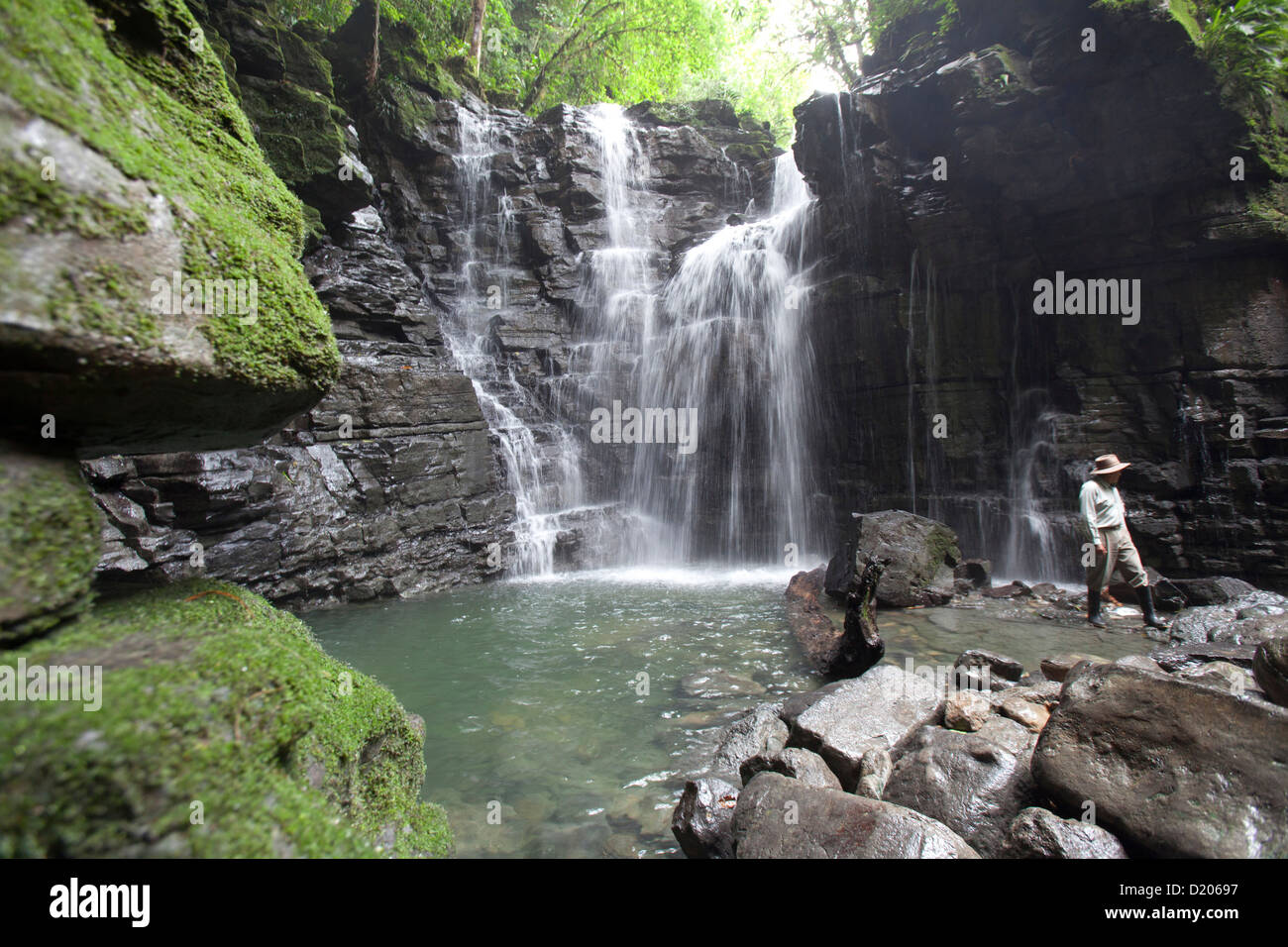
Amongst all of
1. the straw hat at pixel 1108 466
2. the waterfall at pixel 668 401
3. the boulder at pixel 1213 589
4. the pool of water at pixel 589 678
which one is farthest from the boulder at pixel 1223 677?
the waterfall at pixel 668 401

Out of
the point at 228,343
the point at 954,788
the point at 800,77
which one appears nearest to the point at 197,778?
the point at 228,343

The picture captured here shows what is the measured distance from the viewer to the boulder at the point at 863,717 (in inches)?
165

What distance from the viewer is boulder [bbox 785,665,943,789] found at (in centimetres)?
420

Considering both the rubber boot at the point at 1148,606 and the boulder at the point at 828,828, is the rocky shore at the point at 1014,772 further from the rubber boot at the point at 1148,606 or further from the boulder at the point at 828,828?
the rubber boot at the point at 1148,606

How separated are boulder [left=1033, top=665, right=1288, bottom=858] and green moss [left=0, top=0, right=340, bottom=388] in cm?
425

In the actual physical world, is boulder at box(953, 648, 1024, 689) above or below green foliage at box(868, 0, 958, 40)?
below

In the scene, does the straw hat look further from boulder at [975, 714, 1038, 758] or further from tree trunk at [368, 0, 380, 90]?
tree trunk at [368, 0, 380, 90]

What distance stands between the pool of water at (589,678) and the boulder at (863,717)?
3.37 feet

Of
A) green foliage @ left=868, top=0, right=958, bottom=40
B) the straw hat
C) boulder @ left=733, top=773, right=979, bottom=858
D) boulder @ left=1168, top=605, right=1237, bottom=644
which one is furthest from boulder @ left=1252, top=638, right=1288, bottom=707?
green foliage @ left=868, top=0, right=958, bottom=40

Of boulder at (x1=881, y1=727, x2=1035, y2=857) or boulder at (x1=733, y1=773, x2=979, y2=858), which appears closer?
boulder at (x1=733, y1=773, x2=979, y2=858)

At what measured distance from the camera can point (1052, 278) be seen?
1218 centimetres

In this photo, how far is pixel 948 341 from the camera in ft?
42.5

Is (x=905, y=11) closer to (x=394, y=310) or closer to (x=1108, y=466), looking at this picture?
(x=1108, y=466)

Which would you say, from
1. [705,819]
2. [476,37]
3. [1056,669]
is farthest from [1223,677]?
[476,37]
